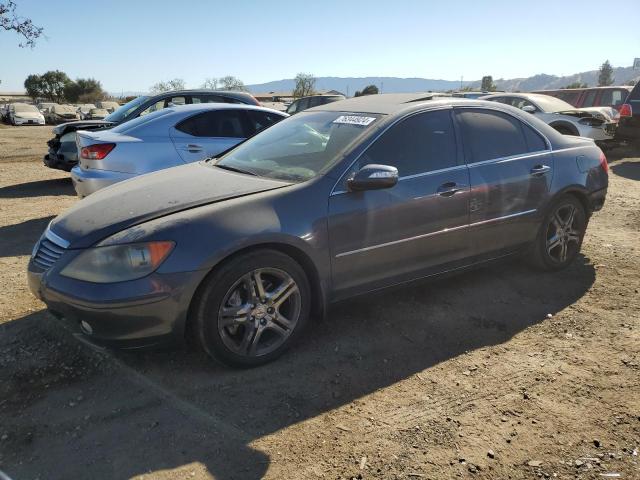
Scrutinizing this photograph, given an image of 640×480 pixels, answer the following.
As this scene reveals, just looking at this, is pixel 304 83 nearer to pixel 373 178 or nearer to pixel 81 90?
pixel 81 90

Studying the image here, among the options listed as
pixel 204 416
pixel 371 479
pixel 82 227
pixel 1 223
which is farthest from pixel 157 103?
pixel 371 479

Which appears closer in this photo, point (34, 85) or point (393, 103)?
point (393, 103)

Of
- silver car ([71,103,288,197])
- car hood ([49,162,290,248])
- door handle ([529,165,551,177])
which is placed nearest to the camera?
car hood ([49,162,290,248])

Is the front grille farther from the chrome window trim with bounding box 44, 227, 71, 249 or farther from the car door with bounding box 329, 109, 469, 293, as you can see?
the car door with bounding box 329, 109, 469, 293

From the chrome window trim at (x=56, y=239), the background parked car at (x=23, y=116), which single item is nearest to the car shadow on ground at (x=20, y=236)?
the chrome window trim at (x=56, y=239)

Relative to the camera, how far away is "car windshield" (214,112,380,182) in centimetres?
361

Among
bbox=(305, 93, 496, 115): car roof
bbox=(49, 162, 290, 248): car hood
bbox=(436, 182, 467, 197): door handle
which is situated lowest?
bbox=(436, 182, 467, 197): door handle

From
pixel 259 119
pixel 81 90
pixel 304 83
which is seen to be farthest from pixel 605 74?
pixel 259 119

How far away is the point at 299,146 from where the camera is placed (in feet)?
12.9

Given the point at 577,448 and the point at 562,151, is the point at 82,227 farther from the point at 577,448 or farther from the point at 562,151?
the point at 562,151

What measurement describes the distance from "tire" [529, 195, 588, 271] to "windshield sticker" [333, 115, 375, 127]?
1905 mm

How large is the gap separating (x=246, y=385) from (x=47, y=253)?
1.50 metres

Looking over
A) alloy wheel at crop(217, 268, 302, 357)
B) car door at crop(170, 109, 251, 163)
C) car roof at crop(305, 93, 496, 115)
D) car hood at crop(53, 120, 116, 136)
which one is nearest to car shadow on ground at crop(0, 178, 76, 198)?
car hood at crop(53, 120, 116, 136)

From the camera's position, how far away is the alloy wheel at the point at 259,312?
306cm
